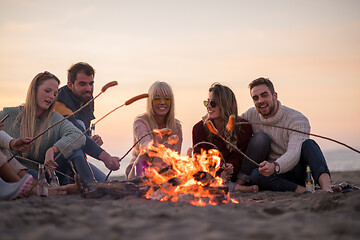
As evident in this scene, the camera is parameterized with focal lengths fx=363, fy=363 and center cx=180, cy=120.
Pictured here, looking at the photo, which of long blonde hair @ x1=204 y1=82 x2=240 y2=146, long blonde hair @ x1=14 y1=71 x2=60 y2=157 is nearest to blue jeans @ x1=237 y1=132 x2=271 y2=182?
long blonde hair @ x1=204 y1=82 x2=240 y2=146

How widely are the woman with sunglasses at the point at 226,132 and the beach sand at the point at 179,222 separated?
2023mm

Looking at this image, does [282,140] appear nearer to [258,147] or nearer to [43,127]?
[258,147]

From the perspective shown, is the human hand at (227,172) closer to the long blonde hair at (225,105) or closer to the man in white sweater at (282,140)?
the long blonde hair at (225,105)

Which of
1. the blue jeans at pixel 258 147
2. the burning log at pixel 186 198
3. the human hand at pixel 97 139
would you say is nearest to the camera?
the burning log at pixel 186 198

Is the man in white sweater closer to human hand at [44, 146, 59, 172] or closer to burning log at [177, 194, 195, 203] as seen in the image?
burning log at [177, 194, 195, 203]

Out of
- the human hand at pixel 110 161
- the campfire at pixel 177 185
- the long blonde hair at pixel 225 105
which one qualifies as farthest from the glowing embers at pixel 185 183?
the long blonde hair at pixel 225 105

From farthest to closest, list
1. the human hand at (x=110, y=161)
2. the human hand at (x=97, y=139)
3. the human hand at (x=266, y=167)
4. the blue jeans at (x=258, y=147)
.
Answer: the human hand at (x=97, y=139)
the blue jeans at (x=258, y=147)
the human hand at (x=110, y=161)
the human hand at (x=266, y=167)

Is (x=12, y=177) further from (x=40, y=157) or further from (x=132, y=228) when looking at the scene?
(x=132, y=228)

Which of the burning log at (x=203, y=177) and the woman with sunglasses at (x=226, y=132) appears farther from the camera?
the woman with sunglasses at (x=226, y=132)

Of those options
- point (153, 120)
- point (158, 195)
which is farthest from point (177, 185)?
point (153, 120)

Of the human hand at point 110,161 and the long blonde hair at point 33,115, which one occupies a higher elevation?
the long blonde hair at point 33,115

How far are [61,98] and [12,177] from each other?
7.23 ft

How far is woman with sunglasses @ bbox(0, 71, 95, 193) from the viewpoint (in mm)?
4832

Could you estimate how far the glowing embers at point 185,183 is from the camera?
12.8 feet
